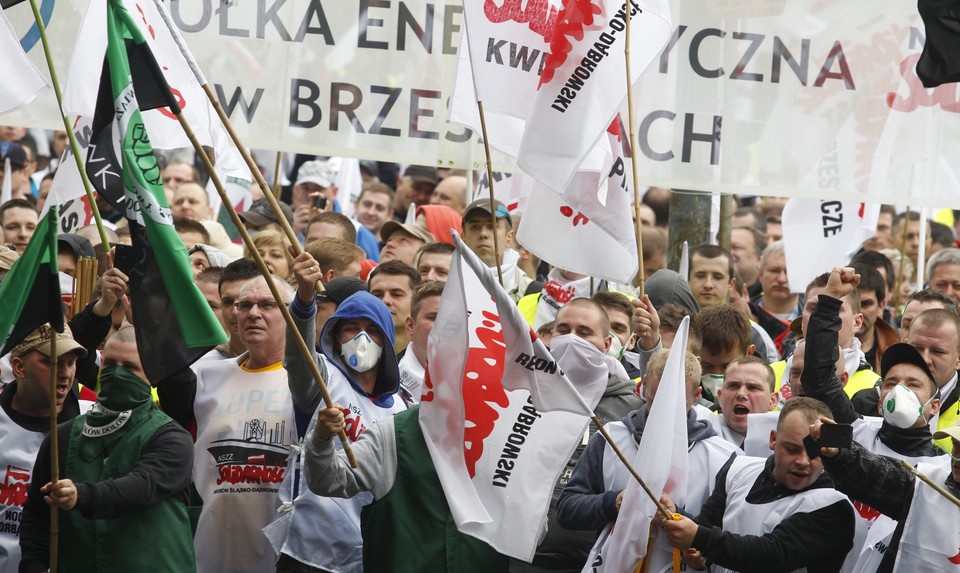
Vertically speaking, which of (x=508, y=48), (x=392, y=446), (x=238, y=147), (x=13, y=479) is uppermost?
(x=508, y=48)

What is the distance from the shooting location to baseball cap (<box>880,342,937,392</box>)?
7129mm

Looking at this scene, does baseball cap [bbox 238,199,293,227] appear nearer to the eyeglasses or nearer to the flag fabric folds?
the eyeglasses

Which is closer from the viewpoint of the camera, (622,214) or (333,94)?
(622,214)

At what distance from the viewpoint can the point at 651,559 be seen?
6.63m

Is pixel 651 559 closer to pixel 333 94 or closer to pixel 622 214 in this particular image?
pixel 622 214

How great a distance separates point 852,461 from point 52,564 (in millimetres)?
3078

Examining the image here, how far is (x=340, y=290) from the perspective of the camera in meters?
Answer: 7.75

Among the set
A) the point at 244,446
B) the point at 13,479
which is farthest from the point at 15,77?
the point at 244,446

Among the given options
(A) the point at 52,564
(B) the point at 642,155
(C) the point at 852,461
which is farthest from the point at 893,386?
(A) the point at 52,564

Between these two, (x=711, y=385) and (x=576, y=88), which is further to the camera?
(x=711, y=385)

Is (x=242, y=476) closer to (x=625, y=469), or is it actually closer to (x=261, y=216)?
(x=625, y=469)

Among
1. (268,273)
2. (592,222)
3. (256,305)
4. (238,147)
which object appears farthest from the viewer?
(592,222)

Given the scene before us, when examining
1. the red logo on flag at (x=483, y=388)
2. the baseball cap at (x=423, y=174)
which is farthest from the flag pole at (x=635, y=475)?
the baseball cap at (x=423, y=174)

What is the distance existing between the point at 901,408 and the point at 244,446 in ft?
8.79
